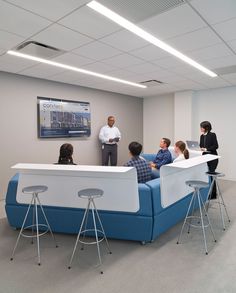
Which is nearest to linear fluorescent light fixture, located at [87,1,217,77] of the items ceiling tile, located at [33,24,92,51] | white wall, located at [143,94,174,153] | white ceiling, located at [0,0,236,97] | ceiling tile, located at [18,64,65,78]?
white ceiling, located at [0,0,236,97]

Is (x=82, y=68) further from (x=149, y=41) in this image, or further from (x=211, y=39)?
(x=211, y=39)

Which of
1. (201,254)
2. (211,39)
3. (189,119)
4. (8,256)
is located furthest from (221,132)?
(8,256)

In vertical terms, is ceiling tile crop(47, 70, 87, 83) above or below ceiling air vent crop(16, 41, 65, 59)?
above

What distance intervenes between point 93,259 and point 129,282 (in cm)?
52

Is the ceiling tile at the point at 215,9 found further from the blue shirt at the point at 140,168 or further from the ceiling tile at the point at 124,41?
the blue shirt at the point at 140,168

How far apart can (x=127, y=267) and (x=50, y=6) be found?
262cm

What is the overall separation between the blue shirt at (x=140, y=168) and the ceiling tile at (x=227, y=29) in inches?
72.1

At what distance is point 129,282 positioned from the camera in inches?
81.3

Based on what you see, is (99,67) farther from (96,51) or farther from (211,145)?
(211,145)

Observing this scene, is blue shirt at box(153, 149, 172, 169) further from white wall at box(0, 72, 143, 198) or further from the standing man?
white wall at box(0, 72, 143, 198)

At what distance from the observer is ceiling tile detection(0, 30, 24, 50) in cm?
281

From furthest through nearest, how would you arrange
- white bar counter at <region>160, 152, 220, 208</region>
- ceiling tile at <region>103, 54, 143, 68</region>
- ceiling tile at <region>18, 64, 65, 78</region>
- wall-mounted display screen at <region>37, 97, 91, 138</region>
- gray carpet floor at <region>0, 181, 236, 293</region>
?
wall-mounted display screen at <region>37, 97, 91, 138</region> → ceiling tile at <region>18, 64, 65, 78</region> → ceiling tile at <region>103, 54, 143, 68</region> → white bar counter at <region>160, 152, 220, 208</region> → gray carpet floor at <region>0, 181, 236, 293</region>

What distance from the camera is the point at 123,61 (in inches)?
152

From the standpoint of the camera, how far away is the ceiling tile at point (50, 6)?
2.08m
